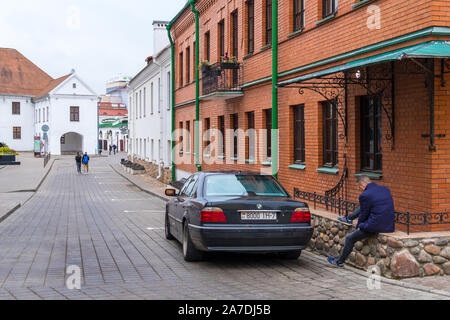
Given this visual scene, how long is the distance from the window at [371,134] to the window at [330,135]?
113 cm

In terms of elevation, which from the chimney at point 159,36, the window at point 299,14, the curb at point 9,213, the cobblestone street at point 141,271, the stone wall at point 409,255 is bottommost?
the curb at point 9,213

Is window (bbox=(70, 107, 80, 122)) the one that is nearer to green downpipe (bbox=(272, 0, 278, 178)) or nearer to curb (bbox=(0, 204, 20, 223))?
curb (bbox=(0, 204, 20, 223))

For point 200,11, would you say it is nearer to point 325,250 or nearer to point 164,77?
point 164,77

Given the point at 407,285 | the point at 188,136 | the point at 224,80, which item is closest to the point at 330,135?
the point at 407,285

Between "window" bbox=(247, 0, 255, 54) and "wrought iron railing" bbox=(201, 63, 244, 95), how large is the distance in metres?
0.66

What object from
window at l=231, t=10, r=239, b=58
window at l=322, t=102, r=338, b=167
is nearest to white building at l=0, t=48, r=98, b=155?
window at l=231, t=10, r=239, b=58

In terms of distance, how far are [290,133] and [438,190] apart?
6162mm

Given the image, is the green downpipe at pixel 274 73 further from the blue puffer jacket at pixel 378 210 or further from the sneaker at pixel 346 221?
the blue puffer jacket at pixel 378 210

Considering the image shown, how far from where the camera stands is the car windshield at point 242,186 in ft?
30.0

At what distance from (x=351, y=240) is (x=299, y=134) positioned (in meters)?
6.15

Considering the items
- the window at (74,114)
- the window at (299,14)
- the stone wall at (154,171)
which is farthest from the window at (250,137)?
the window at (74,114)

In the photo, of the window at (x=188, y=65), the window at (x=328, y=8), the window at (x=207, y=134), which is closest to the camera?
the window at (x=328, y=8)

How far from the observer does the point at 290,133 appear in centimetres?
1449

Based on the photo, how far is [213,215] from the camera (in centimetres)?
843
